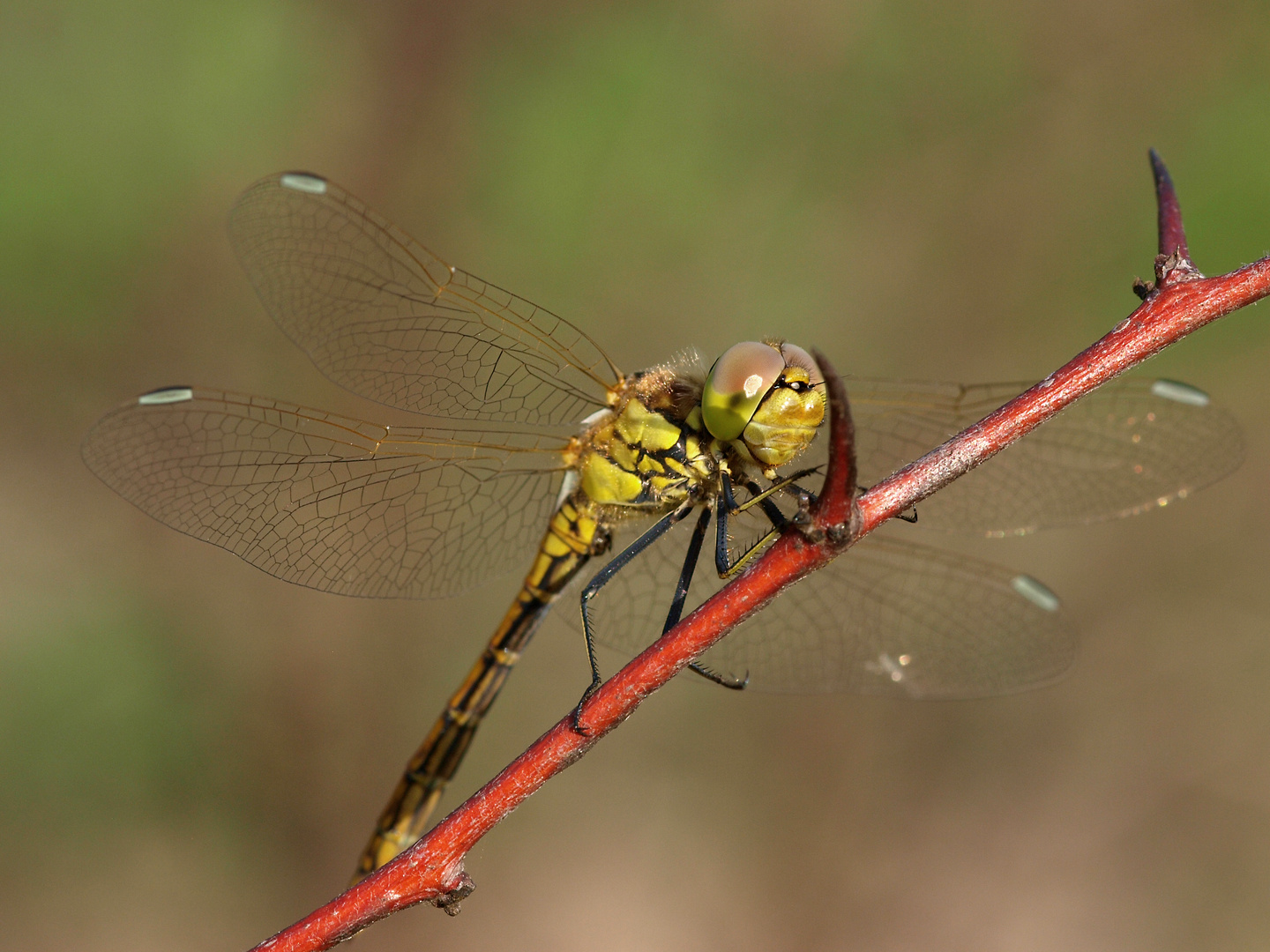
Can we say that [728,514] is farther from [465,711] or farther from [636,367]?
[636,367]

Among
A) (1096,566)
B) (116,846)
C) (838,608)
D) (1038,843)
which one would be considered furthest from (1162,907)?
(116,846)

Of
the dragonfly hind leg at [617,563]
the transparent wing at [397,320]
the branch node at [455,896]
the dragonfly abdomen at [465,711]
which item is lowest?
the dragonfly abdomen at [465,711]

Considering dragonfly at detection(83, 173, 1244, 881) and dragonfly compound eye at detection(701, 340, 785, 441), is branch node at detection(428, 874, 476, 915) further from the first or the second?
dragonfly compound eye at detection(701, 340, 785, 441)

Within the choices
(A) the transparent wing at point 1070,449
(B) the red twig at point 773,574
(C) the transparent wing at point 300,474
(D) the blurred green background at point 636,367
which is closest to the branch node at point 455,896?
(B) the red twig at point 773,574

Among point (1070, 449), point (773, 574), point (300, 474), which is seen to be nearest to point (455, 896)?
point (773, 574)

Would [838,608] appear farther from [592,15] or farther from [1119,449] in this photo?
[592,15]

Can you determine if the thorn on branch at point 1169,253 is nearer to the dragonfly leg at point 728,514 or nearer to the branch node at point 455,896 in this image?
the dragonfly leg at point 728,514
